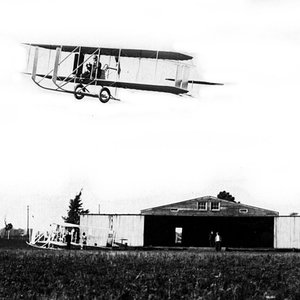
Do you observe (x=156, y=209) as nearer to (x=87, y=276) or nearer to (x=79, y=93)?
(x=79, y=93)

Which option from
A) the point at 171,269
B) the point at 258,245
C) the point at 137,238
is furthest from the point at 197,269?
the point at 258,245

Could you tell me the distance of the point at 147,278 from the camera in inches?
910

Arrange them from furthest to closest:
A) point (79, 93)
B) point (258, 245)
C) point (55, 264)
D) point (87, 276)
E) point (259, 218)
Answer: point (258, 245) < point (259, 218) < point (79, 93) < point (55, 264) < point (87, 276)

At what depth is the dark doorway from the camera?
7031cm

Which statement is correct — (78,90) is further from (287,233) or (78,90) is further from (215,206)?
(215,206)

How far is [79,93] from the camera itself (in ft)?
135

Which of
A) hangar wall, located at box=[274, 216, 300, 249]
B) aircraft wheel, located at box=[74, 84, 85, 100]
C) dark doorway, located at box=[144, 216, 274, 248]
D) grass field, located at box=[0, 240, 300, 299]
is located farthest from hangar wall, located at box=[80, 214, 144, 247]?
grass field, located at box=[0, 240, 300, 299]

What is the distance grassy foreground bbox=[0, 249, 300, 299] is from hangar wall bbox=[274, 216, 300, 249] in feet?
113

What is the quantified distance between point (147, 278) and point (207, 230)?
172 ft

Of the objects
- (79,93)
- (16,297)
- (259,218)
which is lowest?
(16,297)

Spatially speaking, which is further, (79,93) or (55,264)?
(79,93)

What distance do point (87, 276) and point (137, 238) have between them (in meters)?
43.5

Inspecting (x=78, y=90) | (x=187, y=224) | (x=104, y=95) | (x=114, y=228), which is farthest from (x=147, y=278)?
Answer: (x=187, y=224)

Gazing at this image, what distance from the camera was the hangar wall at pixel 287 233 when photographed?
63.3 metres
